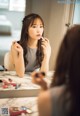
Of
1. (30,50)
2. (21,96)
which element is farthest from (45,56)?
(21,96)

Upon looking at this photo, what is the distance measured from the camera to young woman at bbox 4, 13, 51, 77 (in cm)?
150

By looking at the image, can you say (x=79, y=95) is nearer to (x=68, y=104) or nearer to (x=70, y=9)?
(x=68, y=104)

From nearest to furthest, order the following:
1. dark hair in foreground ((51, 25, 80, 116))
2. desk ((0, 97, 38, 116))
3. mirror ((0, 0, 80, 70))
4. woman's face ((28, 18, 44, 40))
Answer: dark hair in foreground ((51, 25, 80, 116))
desk ((0, 97, 38, 116))
woman's face ((28, 18, 44, 40))
mirror ((0, 0, 80, 70))

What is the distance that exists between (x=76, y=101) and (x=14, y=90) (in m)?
0.73

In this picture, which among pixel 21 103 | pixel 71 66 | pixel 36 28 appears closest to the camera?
pixel 71 66

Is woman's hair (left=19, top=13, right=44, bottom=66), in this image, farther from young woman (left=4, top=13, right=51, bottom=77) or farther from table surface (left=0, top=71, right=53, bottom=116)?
table surface (left=0, top=71, right=53, bottom=116)

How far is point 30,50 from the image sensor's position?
5.18 feet

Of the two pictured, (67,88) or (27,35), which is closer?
(67,88)

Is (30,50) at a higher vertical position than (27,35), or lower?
lower

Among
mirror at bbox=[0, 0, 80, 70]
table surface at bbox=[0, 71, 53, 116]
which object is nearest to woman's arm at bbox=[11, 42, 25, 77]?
table surface at bbox=[0, 71, 53, 116]

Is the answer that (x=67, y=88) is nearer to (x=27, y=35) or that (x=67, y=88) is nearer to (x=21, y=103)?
(x=21, y=103)

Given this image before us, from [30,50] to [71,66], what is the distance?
985 millimetres

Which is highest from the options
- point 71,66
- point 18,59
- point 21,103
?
point 71,66

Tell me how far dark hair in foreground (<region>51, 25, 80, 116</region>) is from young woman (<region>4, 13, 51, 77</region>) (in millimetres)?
864
